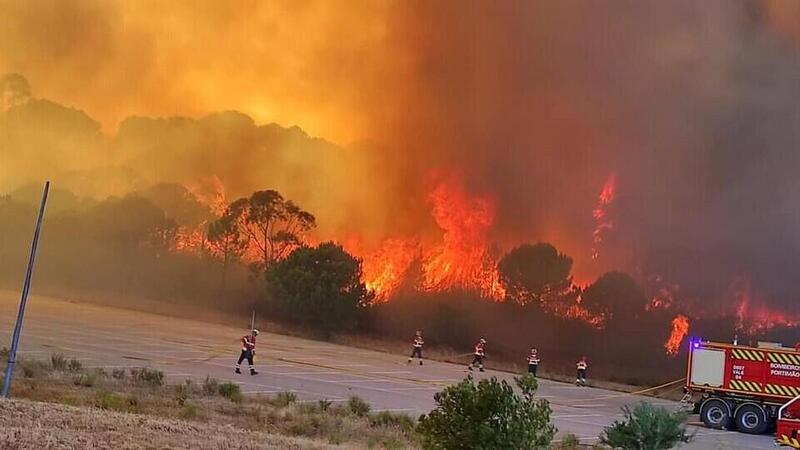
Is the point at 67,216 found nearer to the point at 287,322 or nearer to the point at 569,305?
the point at 287,322

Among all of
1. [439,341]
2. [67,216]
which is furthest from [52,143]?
[439,341]

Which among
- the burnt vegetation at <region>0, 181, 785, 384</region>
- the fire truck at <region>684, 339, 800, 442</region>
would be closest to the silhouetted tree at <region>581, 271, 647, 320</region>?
the burnt vegetation at <region>0, 181, 785, 384</region>

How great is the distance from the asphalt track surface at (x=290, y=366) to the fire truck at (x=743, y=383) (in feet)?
2.45

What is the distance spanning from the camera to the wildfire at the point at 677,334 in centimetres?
6297

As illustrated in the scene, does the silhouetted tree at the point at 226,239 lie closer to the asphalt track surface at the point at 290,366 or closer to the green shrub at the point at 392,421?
the asphalt track surface at the point at 290,366

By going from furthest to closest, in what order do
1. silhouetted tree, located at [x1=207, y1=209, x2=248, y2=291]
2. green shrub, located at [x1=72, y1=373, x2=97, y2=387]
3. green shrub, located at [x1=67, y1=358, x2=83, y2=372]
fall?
1. silhouetted tree, located at [x1=207, y1=209, x2=248, y2=291]
2. green shrub, located at [x1=67, y1=358, x2=83, y2=372]
3. green shrub, located at [x1=72, y1=373, x2=97, y2=387]

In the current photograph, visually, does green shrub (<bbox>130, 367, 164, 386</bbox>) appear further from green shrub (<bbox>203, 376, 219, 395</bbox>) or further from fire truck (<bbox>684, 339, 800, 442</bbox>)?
fire truck (<bbox>684, 339, 800, 442</bbox>)

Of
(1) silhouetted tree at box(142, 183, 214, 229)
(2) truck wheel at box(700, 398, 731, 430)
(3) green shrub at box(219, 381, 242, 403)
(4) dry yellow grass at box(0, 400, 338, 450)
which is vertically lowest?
(3) green shrub at box(219, 381, 242, 403)

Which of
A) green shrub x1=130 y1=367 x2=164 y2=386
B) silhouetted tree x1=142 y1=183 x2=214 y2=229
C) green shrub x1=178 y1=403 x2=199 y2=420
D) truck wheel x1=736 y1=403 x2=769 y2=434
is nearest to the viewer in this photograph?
green shrub x1=178 y1=403 x2=199 y2=420

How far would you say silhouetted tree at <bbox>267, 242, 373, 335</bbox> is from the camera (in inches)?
2053

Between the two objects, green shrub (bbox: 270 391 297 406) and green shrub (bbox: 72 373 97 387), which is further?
green shrub (bbox: 270 391 297 406)

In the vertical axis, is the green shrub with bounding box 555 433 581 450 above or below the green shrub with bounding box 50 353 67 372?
above

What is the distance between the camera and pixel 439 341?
57438 millimetres

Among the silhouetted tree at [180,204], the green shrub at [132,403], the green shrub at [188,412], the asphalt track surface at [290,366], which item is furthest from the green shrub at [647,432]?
the silhouetted tree at [180,204]
